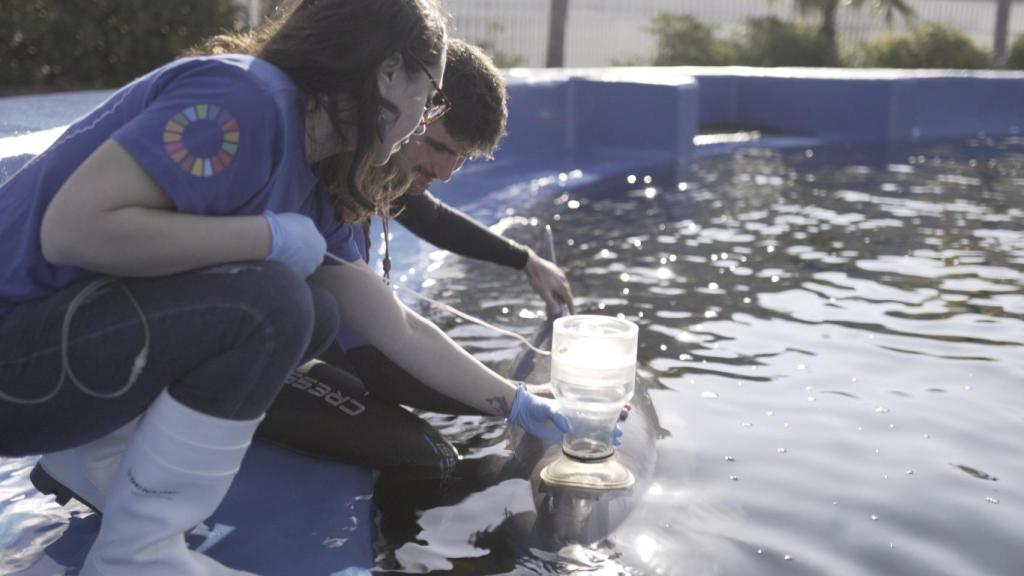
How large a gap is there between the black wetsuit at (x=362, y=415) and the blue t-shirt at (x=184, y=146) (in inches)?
38.9

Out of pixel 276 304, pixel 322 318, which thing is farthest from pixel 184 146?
pixel 322 318

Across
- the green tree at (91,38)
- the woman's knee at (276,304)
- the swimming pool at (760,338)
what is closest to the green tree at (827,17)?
the swimming pool at (760,338)

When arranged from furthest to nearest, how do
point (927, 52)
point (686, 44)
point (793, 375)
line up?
point (927, 52)
point (686, 44)
point (793, 375)

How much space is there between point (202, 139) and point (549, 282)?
6.02 feet

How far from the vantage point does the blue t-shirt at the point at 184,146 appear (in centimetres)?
195

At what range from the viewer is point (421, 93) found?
2.23m

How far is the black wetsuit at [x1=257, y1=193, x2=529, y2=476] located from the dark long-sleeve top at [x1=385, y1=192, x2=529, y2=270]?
1.83 feet

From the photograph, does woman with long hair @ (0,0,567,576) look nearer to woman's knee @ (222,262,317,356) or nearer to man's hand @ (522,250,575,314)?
woman's knee @ (222,262,317,356)

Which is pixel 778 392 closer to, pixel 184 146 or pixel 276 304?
pixel 276 304

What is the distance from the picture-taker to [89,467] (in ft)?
7.98

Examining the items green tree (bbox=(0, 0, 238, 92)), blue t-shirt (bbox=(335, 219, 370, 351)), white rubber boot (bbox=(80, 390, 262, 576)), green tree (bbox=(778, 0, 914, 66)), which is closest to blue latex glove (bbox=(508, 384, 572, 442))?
blue t-shirt (bbox=(335, 219, 370, 351))

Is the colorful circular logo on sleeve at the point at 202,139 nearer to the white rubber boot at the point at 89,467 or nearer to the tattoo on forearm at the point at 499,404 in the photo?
the white rubber boot at the point at 89,467

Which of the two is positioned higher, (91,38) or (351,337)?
(91,38)

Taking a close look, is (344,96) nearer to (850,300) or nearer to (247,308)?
(247,308)
